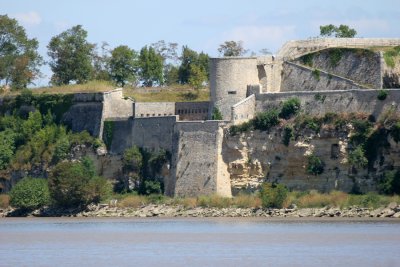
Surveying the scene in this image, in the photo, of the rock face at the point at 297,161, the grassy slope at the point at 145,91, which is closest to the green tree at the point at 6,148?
the grassy slope at the point at 145,91

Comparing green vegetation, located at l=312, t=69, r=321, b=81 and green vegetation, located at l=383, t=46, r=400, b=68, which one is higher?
green vegetation, located at l=383, t=46, r=400, b=68

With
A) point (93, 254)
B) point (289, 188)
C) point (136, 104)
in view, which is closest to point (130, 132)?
point (136, 104)

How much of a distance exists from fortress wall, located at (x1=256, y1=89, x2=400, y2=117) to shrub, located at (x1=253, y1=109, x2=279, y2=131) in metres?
0.66

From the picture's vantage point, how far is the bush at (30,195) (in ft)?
241

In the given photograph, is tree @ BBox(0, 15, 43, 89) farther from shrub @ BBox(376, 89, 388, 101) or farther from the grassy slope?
shrub @ BBox(376, 89, 388, 101)

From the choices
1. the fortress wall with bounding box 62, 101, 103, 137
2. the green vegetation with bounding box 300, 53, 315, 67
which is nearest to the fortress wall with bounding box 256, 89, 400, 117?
the green vegetation with bounding box 300, 53, 315, 67

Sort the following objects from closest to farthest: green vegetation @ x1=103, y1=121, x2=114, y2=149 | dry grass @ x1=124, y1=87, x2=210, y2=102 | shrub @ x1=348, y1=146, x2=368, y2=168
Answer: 1. shrub @ x1=348, y1=146, x2=368, y2=168
2. green vegetation @ x1=103, y1=121, x2=114, y2=149
3. dry grass @ x1=124, y1=87, x2=210, y2=102

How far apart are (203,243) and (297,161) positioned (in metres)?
15.9

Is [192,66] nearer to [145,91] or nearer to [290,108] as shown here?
[145,91]

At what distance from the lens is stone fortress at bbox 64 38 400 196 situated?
69375 millimetres

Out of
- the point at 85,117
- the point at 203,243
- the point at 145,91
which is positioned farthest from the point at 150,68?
the point at 203,243

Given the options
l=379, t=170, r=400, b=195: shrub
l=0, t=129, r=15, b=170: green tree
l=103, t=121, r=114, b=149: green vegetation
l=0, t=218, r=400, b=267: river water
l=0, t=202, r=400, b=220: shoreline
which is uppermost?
l=103, t=121, r=114, b=149: green vegetation

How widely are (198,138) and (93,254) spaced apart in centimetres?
2119

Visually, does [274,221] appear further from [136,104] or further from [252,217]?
[136,104]
